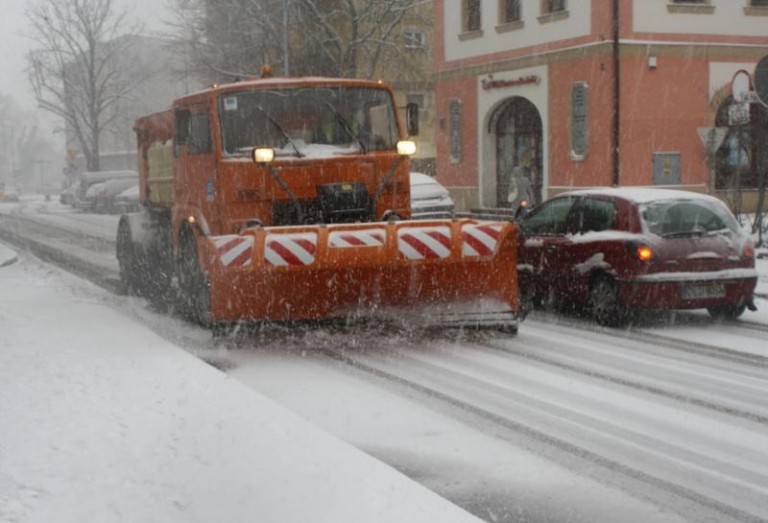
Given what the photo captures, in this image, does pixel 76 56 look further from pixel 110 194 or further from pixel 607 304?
pixel 607 304

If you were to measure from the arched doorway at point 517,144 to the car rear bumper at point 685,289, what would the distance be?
21581 millimetres

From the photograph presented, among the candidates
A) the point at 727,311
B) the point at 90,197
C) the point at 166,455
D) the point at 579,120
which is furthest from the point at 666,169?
the point at 90,197

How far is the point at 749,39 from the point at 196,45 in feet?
73.4

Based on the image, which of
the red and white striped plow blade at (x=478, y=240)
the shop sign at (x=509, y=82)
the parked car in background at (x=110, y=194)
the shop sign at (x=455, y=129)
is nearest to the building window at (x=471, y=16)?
the shop sign at (x=509, y=82)

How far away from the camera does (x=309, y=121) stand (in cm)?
1162

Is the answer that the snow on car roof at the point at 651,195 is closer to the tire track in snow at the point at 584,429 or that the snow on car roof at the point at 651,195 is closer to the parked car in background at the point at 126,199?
the tire track in snow at the point at 584,429

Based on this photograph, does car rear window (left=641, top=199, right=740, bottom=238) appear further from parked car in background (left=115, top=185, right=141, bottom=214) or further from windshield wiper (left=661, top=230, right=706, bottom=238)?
parked car in background (left=115, top=185, right=141, bottom=214)

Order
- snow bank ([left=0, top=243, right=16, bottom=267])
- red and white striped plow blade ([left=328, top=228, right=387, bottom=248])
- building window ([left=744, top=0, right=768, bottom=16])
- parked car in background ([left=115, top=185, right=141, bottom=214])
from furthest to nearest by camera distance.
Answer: parked car in background ([left=115, top=185, right=141, bottom=214]) < building window ([left=744, top=0, right=768, bottom=16]) < snow bank ([left=0, top=243, right=16, bottom=267]) < red and white striped plow blade ([left=328, top=228, right=387, bottom=248])

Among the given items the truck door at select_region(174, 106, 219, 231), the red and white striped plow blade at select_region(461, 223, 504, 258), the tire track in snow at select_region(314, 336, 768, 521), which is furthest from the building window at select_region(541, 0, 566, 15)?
the tire track in snow at select_region(314, 336, 768, 521)

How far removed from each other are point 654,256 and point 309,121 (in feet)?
12.6

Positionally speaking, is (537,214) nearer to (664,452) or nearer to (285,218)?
(285,218)

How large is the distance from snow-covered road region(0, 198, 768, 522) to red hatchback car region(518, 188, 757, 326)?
342 mm

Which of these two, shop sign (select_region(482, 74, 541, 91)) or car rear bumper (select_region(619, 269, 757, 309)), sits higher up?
shop sign (select_region(482, 74, 541, 91))

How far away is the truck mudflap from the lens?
10.2 m
